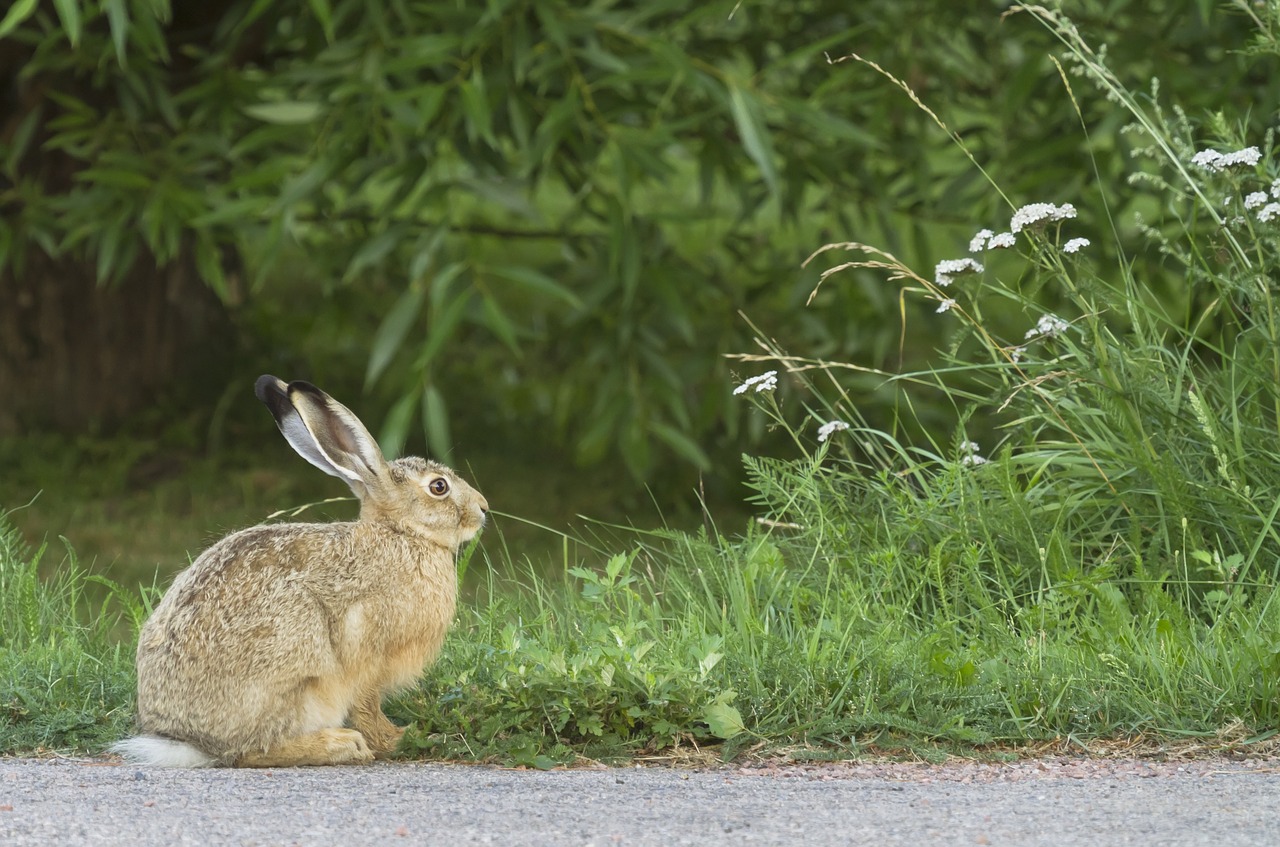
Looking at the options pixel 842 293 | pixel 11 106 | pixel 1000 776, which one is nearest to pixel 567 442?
pixel 842 293

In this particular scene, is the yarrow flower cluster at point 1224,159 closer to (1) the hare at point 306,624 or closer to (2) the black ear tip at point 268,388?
(1) the hare at point 306,624

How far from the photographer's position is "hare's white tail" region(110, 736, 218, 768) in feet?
15.3

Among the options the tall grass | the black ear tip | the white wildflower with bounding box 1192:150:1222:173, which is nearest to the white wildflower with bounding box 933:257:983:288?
the tall grass

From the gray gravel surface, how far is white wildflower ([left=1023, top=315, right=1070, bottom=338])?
173 cm

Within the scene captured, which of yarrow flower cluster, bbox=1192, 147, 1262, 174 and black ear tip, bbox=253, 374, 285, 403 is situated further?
yarrow flower cluster, bbox=1192, 147, 1262, 174

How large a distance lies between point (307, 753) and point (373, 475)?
839 millimetres

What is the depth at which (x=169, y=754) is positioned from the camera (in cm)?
468

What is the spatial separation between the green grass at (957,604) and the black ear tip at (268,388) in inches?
37.3

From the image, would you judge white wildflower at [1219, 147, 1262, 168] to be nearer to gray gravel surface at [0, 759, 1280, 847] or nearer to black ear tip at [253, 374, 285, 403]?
gray gravel surface at [0, 759, 1280, 847]

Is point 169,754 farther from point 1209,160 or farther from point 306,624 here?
point 1209,160

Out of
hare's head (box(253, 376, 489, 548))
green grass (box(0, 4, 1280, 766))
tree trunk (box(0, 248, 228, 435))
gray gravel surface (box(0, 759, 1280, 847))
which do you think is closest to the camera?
gray gravel surface (box(0, 759, 1280, 847))

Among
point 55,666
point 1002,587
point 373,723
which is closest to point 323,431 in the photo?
point 373,723

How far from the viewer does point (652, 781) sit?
4.44 m

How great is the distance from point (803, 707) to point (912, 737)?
0.32 meters
